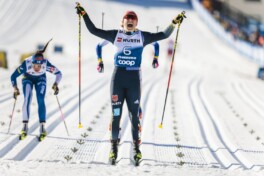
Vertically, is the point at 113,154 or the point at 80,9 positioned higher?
the point at 80,9

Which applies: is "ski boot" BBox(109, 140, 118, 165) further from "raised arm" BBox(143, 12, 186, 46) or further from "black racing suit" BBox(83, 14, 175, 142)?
"raised arm" BBox(143, 12, 186, 46)

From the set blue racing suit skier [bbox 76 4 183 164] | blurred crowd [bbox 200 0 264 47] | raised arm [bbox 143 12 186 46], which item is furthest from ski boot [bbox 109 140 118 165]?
blurred crowd [bbox 200 0 264 47]

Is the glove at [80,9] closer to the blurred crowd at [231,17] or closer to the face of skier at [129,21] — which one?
the face of skier at [129,21]

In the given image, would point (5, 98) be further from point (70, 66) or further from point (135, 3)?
point (135, 3)

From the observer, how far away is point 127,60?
628 centimetres

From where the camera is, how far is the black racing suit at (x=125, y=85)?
6.29 metres

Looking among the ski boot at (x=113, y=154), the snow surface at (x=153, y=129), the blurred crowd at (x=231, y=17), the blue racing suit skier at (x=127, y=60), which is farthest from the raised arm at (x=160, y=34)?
the blurred crowd at (x=231, y=17)

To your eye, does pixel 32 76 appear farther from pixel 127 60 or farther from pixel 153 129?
pixel 153 129

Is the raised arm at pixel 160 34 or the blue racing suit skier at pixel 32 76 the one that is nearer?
the raised arm at pixel 160 34

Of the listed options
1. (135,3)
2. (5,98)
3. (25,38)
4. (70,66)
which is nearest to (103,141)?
(5,98)

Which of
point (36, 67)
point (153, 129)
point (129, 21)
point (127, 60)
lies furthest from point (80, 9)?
point (153, 129)

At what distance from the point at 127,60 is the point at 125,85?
14.7 inches

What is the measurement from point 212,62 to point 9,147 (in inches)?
913

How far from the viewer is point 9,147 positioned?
695 centimetres
